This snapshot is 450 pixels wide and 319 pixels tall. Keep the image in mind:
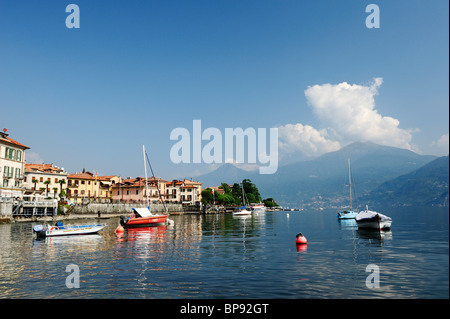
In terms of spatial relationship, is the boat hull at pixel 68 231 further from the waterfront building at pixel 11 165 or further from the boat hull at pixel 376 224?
the boat hull at pixel 376 224

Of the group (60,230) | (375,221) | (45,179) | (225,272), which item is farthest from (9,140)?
(375,221)

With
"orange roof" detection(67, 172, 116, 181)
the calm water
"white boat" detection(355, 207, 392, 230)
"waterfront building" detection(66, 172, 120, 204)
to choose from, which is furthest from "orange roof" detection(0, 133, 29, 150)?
"white boat" detection(355, 207, 392, 230)

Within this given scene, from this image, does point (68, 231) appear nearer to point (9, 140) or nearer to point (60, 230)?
point (60, 230)

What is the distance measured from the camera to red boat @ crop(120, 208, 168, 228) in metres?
59.5

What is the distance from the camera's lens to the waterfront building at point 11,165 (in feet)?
243

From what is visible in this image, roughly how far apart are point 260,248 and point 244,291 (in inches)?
631

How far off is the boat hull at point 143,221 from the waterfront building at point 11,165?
35488 millimetres

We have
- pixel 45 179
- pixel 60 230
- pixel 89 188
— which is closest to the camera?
pixel 60 230

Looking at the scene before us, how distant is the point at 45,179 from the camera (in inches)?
4375

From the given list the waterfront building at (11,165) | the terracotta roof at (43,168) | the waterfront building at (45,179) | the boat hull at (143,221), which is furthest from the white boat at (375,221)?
the terracotta roof at (43,168)

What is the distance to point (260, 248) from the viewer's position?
32.0 m

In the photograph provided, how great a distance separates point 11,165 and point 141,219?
40676 millimetres

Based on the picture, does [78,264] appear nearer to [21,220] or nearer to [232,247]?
[232,247]
